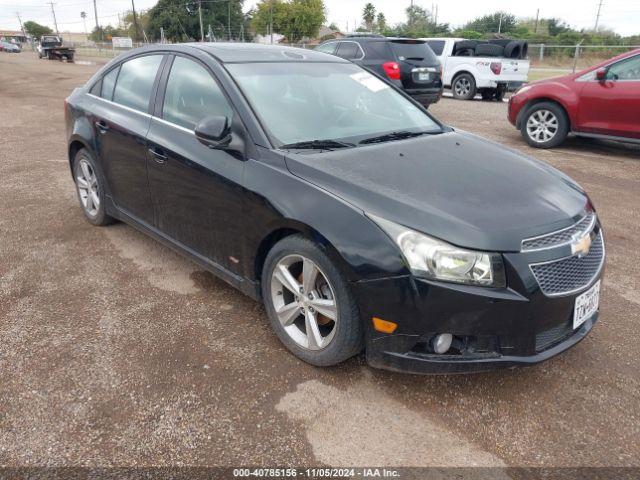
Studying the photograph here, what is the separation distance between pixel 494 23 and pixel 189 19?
39038 mm

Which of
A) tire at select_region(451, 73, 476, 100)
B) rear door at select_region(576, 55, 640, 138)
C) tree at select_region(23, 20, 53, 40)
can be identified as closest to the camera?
rear door at select_region(576, 55, 640, 138)

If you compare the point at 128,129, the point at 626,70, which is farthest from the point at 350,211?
the point at 626,70

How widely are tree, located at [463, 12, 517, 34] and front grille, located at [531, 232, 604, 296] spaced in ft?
193

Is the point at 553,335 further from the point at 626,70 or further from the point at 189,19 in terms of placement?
the point at 189,19

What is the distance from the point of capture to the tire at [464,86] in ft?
48.4

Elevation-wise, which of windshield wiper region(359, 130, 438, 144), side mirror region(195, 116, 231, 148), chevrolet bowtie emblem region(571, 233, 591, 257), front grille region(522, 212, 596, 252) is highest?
side mirror region(195, 116, 231, 148)

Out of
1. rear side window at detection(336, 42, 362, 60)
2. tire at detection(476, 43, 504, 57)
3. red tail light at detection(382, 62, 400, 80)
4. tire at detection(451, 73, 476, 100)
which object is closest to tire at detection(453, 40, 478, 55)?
tire at detection(476, 43, 504, 57)

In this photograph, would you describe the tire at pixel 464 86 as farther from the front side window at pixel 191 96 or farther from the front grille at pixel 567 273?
the front grille at pixel 567 273

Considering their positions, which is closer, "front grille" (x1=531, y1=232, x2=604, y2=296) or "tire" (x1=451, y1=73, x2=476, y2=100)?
"front grille" (x1=531, y1=232, x2=604, y2=296)

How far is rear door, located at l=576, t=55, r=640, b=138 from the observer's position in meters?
7.17

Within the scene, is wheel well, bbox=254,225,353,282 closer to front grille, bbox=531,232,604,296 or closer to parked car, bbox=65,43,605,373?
parked car, bbox=65,43,605,373

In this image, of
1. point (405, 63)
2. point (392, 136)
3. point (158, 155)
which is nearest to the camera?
point (392, 136)

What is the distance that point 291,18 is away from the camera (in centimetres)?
6619

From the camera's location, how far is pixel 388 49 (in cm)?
1101
